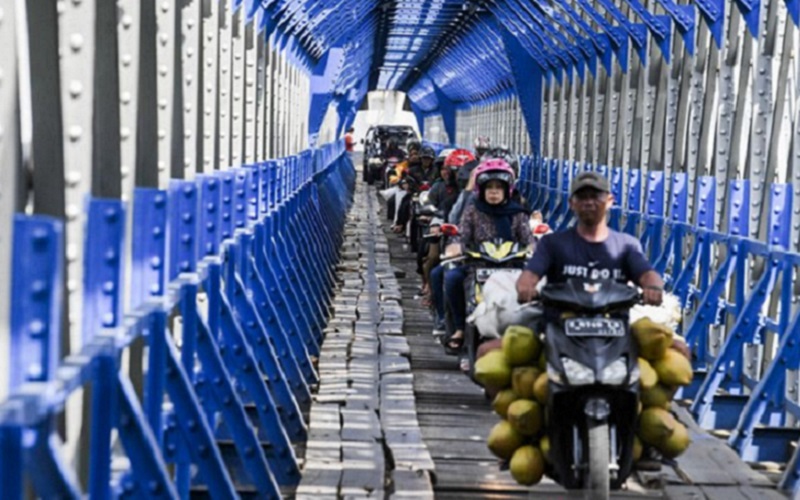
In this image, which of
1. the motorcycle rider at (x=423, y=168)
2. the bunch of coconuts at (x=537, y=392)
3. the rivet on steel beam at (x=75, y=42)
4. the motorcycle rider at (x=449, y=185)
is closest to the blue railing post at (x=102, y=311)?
the rivet on steel beam at (x=75, y=42)

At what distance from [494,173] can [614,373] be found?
478cm

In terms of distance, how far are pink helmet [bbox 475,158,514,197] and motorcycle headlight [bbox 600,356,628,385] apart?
464 cm

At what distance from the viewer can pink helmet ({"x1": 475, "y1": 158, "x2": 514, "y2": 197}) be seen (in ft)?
39.3

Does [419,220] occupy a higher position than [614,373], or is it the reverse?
[614,373]

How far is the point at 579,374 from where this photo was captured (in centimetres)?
738

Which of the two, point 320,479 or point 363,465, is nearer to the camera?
point 320,479

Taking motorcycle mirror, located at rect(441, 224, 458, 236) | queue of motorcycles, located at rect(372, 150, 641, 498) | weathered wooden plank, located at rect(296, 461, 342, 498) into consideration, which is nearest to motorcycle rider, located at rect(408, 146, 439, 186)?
motorcycle mirror, located at rect(441, 224, 458, 236)

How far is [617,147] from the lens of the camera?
78.3 feet

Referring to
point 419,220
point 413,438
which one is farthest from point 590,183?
point 419,220

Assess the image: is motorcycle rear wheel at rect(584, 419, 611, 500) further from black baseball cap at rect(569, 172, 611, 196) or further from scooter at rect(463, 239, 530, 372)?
scooter at rect(463, 239, 530, 372)

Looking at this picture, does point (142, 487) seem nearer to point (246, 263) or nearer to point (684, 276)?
point (246, 263)

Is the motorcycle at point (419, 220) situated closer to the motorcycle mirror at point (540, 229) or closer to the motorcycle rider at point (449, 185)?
the motorcycle rider at point (449, 185)

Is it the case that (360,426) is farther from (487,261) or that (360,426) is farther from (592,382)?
(592,382)

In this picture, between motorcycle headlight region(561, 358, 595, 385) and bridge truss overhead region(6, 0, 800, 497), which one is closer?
bridge truss overhead region(6, 0, 800, 497)
